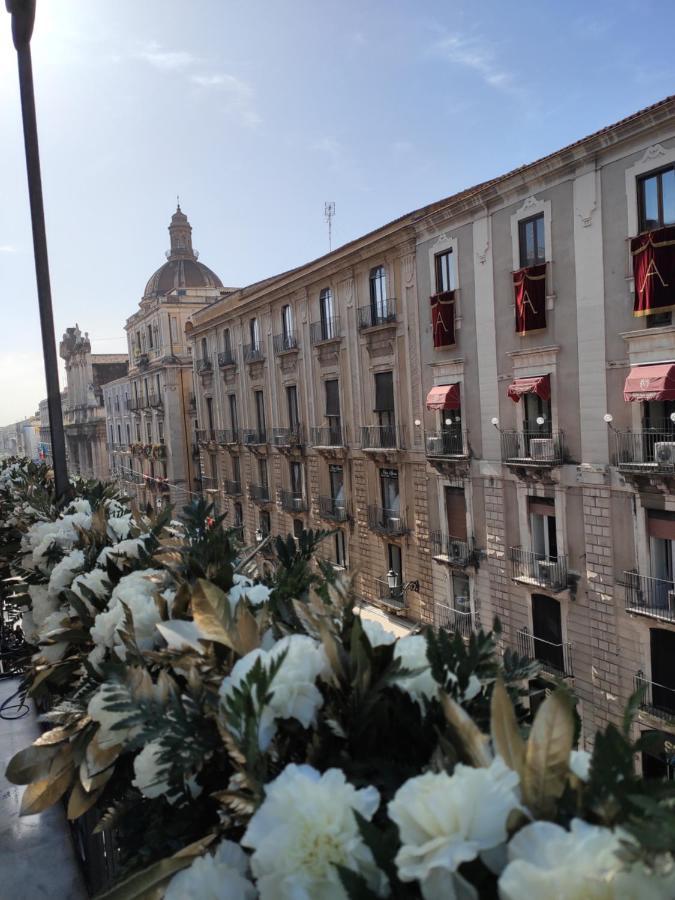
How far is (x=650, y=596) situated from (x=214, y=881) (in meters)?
13.3

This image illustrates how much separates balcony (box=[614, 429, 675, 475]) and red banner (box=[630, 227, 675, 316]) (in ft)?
7.12

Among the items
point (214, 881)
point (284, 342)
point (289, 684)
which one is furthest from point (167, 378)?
point (214, 881)

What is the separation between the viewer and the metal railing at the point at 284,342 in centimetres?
2392

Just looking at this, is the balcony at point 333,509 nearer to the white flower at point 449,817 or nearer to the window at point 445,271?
the window at point 445,271

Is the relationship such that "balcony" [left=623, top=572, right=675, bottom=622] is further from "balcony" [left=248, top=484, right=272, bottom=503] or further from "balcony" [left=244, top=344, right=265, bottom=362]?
"balcony" [left=244, top=344, right=265, bottom=362]

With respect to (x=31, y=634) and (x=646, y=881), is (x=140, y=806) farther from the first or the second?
(x=31, y=634)

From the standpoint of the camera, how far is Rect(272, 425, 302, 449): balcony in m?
24.1

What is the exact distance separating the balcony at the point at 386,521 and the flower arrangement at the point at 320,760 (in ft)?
56.1

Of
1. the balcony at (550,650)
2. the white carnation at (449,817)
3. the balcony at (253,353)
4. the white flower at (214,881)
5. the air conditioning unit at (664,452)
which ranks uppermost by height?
the balcony at (253,353)

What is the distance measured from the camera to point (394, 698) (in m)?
1.52

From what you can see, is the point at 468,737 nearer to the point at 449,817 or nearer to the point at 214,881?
the point at 449,817

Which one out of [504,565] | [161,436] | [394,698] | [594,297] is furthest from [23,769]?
[161,436]

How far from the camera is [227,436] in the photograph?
1195 inches

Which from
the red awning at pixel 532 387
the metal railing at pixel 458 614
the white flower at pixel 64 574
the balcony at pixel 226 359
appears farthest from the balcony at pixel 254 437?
the white flower at pixel 64 574
